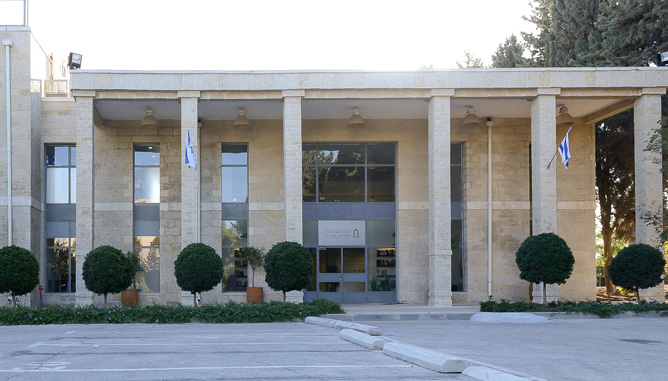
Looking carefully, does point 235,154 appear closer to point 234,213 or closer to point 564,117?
point 234,213

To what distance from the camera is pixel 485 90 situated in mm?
27312

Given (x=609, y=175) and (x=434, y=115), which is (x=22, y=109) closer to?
(x=434, y=115)

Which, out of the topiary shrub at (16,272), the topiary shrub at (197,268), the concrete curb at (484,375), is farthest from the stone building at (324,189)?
the concrete curb at (484,375)

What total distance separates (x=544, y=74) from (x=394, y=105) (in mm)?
5758

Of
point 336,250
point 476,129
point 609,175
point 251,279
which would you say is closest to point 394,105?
point 476,129

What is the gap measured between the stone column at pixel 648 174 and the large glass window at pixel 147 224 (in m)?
19.0

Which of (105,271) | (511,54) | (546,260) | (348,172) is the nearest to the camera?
(105,271)

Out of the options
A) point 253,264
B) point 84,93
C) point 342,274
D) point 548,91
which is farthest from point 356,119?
point 84,93

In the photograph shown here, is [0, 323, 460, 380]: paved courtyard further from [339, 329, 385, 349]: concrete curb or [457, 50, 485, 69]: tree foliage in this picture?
[457, 50, 485, 69]: tree foliage

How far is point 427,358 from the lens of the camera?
34.5 ft

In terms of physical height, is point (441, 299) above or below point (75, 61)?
below

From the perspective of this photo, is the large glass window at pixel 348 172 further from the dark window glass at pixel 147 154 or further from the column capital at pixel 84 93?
the column capital at pixel 84 93

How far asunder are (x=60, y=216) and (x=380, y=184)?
1343 centimetres

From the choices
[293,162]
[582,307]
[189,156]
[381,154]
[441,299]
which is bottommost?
[441,299]
